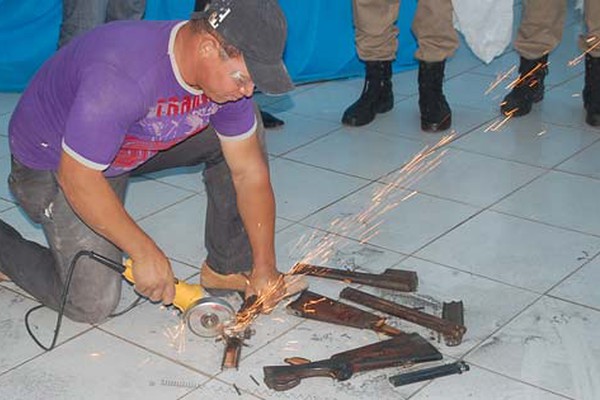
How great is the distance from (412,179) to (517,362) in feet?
4.36

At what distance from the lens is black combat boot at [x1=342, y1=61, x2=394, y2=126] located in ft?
15.3

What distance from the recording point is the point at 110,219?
102 inches

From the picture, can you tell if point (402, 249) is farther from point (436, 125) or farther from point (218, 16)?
point (218, 16)

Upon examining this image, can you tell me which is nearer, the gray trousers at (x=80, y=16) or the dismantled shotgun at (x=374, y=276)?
the dismantled shotgun at (x=374, y=276)

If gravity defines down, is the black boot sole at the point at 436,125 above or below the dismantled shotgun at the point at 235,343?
below

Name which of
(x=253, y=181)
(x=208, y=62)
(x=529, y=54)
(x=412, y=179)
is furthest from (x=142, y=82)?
(x=529, y=54)

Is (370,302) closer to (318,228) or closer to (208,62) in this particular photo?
(318,228)

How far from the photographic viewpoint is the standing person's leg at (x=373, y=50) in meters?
4.61

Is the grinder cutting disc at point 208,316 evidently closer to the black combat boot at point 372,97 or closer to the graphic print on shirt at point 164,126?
the graphic print on shirt at point 164,126

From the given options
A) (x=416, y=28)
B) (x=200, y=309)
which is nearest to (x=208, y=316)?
(x=200, y=309)

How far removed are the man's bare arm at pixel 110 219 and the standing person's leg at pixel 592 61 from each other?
8.10ft

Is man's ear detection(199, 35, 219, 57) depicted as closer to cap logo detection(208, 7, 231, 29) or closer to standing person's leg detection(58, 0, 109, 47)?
cap logo detection(208, 7, 231, 29)

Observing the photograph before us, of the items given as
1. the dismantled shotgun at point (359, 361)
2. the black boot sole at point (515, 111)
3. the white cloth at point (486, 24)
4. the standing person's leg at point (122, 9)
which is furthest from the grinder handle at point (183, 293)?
the white cloth at point (486, 24)

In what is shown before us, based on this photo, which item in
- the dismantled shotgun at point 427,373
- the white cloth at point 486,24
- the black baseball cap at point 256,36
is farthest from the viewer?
the white cloth at point 486,24
